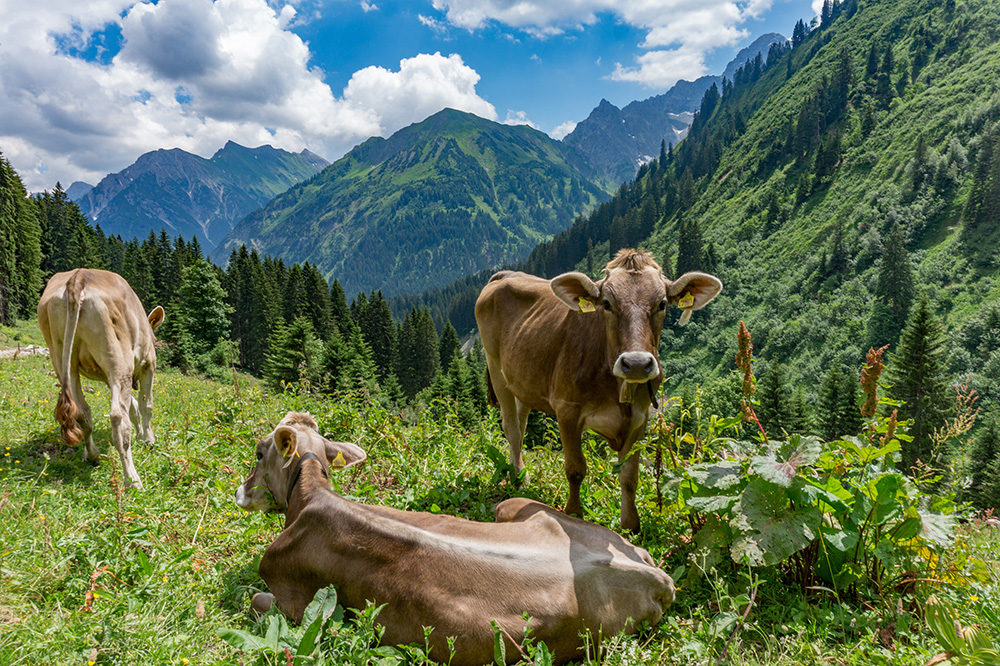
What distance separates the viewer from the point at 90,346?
19.7 feet

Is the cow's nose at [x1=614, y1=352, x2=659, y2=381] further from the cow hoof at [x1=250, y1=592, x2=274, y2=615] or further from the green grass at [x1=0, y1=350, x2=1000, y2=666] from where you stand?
the cow hoof at [x1=250, y1=592, x2=274, y2=615]

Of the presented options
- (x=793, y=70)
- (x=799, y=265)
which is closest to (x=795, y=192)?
(x=799, y=265)

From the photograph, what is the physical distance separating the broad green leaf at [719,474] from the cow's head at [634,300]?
0.76 metres

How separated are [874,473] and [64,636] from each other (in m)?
5.60

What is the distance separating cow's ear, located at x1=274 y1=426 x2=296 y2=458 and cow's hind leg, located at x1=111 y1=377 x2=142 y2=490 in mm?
2448

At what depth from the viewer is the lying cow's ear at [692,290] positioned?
437cm

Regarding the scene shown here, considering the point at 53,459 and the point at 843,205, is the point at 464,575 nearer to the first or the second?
the point at 53,459

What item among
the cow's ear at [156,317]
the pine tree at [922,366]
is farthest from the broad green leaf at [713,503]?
the pine tree at [922,366]

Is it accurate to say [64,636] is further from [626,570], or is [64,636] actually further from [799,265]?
[799,265]

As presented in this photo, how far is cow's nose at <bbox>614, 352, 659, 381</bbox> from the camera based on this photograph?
372 cm

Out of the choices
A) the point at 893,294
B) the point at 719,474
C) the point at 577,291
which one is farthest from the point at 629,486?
the point at 893,294

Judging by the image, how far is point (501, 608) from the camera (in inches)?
119

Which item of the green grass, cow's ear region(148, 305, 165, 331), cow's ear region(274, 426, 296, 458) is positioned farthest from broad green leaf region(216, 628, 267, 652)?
cow's ear region(148, 305, 165, 331)

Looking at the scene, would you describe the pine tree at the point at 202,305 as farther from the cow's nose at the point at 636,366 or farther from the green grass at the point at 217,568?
the cow's nose at the point at 636,366
